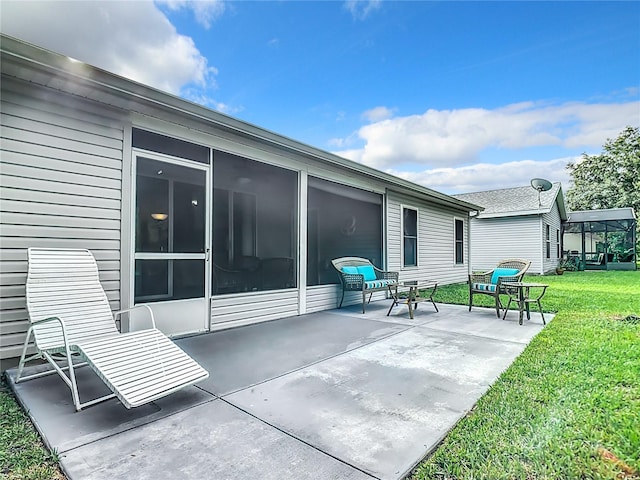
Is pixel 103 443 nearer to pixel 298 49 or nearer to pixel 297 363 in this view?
pixel 297 363

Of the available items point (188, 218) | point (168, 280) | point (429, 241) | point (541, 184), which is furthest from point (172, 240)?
point (541, 184)

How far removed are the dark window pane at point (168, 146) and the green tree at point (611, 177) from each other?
2943cm

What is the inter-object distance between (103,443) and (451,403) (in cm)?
223

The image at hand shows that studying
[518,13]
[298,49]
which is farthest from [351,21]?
[518,13]

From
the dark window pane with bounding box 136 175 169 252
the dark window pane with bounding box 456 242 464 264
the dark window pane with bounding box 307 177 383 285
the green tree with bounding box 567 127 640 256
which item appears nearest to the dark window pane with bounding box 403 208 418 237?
the dark window pane with bounding box 307 177 383 285

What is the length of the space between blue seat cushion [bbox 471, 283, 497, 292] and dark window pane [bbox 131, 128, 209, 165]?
4.72 meters

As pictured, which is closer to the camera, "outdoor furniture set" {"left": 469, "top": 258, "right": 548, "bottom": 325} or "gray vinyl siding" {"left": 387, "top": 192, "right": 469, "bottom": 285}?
"outdoor furniture set" {"left": 469, "top": 258, "right": 548, "bottom": 325}

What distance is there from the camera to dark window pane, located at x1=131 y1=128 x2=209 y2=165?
3.86 m

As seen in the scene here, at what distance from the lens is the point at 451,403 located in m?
2.50

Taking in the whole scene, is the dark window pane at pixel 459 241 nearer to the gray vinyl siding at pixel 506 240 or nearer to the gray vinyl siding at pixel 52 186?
the gray vinyl siding at pixel 506 240

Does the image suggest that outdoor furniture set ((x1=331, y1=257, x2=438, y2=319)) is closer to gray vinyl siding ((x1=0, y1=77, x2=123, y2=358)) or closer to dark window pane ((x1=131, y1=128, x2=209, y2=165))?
dark window pane ((x1=131, y1=128, x2=209, y2=165))

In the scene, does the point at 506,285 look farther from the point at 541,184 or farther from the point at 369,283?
the point at 541,184

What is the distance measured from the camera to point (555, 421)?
221 cm

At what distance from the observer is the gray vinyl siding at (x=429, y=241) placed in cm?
815
